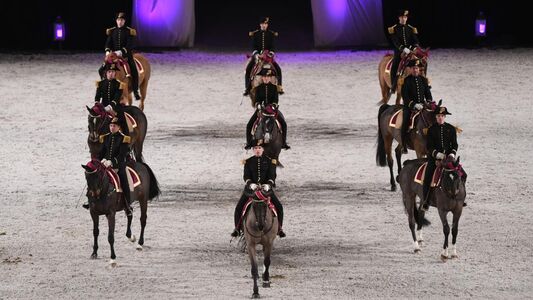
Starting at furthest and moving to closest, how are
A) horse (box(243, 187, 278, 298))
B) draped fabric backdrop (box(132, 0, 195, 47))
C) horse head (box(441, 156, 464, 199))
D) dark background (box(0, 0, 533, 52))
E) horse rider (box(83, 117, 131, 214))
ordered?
draped fabric backdrop (box(132, 0, 195, 47)), dark background (box(0, 0, 533, 52)), horse rider (box(83, 117, 131, 214)), horse head (box(441, 156, 464, 199)), horse (box(243, 187, 278, 298))

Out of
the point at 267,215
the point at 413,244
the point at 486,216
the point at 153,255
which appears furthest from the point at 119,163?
the point at 486,216

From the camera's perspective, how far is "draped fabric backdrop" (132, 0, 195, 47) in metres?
39.7

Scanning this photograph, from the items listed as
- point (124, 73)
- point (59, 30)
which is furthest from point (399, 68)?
point (59, 30)

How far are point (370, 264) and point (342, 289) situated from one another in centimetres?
145

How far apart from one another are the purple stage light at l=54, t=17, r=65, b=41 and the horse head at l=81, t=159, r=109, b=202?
2178 centimetres

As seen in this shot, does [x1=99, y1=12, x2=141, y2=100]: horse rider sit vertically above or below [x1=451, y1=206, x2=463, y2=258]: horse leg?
above

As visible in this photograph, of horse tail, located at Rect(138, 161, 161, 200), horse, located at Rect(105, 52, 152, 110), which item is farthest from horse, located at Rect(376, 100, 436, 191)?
horse, located at Rect(105, 52, 152, 110)

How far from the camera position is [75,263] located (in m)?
18.2

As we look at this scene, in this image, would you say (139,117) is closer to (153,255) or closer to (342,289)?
(153,255)

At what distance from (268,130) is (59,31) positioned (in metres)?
18.4

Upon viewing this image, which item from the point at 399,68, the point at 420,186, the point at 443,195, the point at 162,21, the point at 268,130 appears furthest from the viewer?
the point at 162,21

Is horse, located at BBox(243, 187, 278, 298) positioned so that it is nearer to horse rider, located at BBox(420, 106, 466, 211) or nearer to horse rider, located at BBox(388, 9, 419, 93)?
horse rider, located at BBox(420, 106, 466, 211)

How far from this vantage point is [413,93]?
74.3 ft

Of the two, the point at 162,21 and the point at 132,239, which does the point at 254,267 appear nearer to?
the point at 132,239
